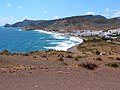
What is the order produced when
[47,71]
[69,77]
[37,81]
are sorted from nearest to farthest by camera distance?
[37,81], [69,77], [47,71]

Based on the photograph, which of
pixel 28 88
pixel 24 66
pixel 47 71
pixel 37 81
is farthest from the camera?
pixel 24 66

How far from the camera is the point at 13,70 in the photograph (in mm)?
16891

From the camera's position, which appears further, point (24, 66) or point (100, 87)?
point (24, 66)

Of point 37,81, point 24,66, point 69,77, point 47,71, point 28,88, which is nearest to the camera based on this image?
point 28,88

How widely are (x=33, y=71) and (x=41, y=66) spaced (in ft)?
5.74

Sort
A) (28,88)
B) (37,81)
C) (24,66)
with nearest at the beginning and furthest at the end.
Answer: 1. (28,88)
2. (37,81)
3. (24,66)

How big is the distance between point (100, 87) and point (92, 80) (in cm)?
144

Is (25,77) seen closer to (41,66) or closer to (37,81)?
(37,81)

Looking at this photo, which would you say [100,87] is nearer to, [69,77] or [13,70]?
[69,77]

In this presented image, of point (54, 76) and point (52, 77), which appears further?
point (54, 76)

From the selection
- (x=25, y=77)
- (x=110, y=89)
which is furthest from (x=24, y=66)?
(x=110, y=89)

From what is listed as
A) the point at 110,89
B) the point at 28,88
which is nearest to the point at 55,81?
the point at 28,88

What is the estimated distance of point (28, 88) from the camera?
1365cm

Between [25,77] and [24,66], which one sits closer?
[25,77]
